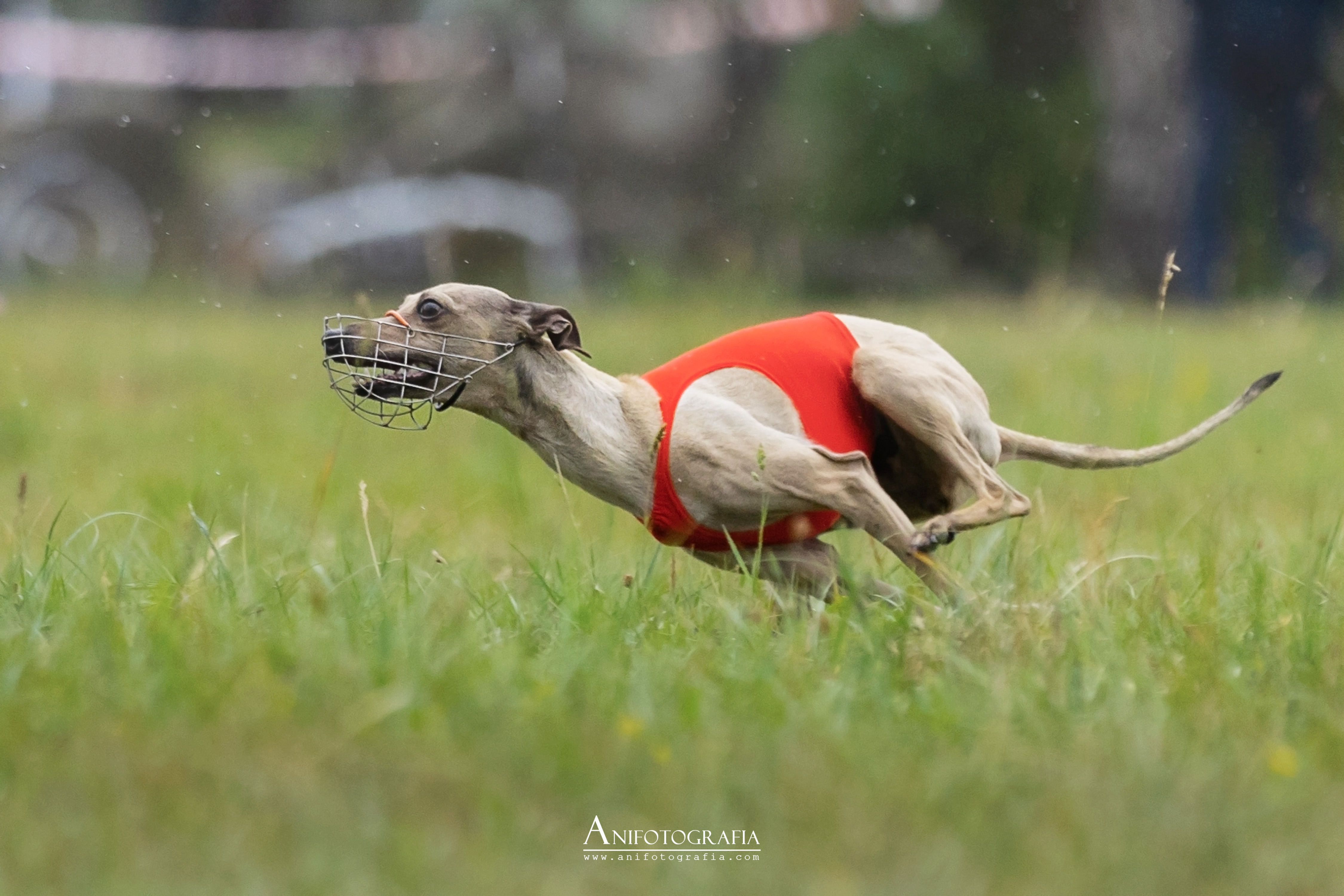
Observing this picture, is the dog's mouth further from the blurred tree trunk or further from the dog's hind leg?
the blurred tree trunk

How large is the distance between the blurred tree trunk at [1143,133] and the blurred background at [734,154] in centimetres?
3

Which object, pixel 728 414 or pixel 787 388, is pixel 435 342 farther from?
pixel 787 388

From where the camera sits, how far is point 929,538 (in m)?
3.47

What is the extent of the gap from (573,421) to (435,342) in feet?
1.21

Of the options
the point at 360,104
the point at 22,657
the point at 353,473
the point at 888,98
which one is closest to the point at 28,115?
the point at 360,104

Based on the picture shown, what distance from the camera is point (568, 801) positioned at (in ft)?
8.39

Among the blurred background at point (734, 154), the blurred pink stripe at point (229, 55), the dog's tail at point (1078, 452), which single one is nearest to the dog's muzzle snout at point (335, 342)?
the dog's tail at point (1078, 452)

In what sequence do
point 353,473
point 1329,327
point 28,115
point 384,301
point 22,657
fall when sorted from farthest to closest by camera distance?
point 28,115 < point 384,301 < point 1329,327 < point 353,473 < point 22,657

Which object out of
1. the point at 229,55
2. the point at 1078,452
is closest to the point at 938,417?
Answer: the point at 1078,452

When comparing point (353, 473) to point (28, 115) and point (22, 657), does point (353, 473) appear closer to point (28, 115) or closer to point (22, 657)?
point (22, 657)

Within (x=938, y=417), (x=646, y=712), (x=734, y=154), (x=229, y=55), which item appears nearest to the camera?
(x=646, y=712)

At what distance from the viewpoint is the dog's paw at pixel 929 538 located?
11.4 ft

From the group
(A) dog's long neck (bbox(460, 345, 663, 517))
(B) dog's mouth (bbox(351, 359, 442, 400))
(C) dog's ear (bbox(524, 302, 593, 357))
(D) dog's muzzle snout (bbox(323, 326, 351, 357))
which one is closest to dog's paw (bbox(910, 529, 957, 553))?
(A) dog's long neck (bbox(460, 345, 663, 517))

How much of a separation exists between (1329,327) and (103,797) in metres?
9.61
